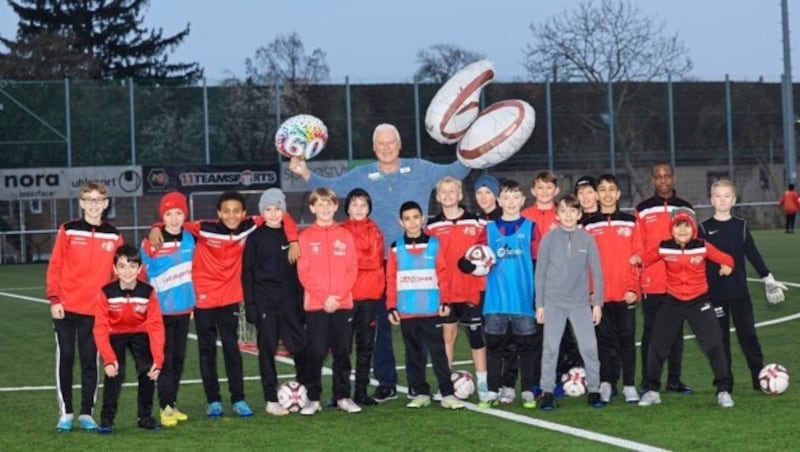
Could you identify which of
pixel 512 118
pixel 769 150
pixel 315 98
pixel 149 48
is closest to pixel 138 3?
pixel 149 48

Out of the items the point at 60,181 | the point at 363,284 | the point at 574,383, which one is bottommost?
the point at 574,383

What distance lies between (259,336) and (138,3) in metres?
64.2

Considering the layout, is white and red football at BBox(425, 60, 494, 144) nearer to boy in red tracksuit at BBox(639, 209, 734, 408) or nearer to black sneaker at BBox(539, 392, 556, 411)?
boy in red tracksuit at BBox(639, 209, 734, 408)

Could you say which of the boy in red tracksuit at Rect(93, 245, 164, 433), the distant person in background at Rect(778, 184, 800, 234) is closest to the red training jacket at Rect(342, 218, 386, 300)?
the boy in red tracksuit at Rect(93, 245, 164, 433)

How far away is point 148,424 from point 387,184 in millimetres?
2756

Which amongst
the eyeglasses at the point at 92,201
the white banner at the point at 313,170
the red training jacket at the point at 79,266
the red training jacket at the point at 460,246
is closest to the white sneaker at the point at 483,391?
the red training jacket at the point at 460,246

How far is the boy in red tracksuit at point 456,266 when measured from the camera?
32.6ft

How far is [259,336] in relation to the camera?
9.74 metres

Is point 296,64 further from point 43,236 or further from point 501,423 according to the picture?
point 501,423

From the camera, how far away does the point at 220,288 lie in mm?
9617

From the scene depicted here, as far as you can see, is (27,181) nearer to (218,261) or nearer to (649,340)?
(218,261)

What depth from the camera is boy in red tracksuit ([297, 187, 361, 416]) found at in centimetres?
959

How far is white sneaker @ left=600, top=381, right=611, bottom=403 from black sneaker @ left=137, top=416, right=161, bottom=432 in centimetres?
322

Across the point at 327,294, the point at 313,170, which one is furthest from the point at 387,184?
the point at 313,170
